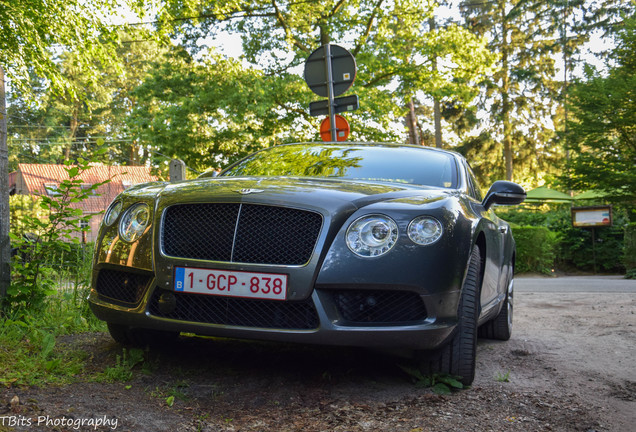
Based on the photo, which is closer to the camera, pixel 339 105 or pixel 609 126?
pixel 339 105

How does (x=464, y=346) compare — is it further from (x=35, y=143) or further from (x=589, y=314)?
(x=35, y=143)

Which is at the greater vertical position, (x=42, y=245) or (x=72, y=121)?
(x=72, y=121)

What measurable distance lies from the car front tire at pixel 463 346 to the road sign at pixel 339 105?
19.2ft

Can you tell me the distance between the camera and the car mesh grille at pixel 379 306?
2932 millimetres

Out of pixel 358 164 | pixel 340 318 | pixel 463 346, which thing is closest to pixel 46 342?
pixel 340 318

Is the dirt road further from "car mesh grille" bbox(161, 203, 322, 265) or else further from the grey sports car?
"car mesh grille" bbox(161, 203, 322, 265)

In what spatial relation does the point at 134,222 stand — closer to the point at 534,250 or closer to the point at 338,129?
the point at 338,129

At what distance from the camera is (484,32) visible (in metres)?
34.2

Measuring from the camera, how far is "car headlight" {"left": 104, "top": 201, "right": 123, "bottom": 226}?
3.45 m

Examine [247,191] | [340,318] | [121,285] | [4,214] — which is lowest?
[340,318]

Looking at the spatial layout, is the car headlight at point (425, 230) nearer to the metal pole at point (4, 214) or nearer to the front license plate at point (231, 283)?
the front license plate at point (231, 283)

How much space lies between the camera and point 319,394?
308 cm

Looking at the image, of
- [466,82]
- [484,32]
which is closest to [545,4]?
[484,32]
